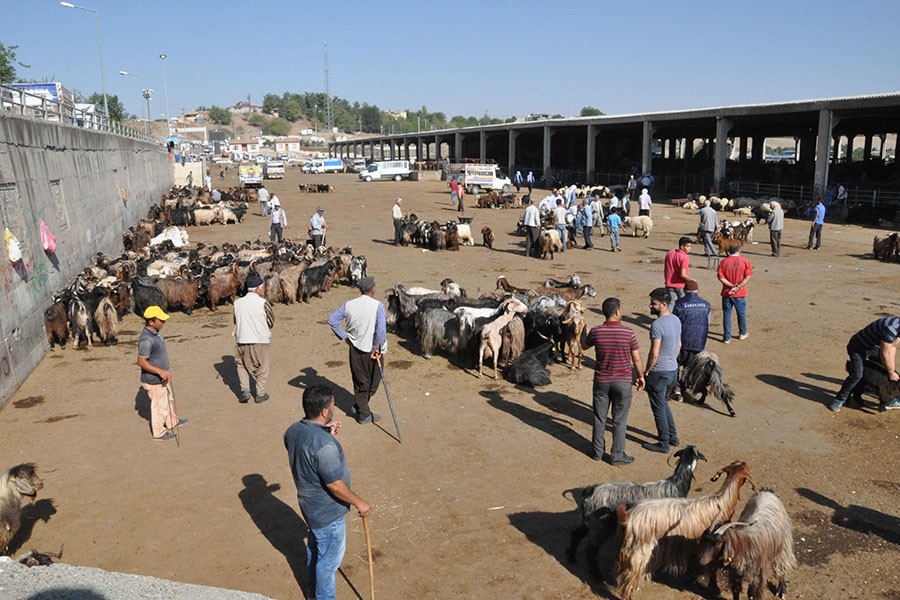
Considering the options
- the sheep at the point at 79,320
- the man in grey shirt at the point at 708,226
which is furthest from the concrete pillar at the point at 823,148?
the sheep at the point at 79,320

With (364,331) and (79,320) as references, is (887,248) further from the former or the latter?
(79,320)

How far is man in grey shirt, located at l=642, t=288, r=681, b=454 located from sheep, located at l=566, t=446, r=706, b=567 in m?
1.70

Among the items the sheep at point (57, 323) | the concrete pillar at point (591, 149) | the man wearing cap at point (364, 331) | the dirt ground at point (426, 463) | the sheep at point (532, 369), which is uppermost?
the concrete pillar at point (591, 149)

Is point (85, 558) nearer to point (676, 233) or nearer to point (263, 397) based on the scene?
point (263, 397)

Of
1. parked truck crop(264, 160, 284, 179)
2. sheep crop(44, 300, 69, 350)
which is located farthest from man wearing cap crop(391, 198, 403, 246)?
parked truck crop(264, 160, 284, 179)

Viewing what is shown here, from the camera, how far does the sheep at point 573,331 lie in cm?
987

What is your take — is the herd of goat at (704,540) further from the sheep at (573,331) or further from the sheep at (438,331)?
the sheep at (438,331)

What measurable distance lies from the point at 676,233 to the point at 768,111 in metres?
10.2

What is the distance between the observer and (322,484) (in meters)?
4.34

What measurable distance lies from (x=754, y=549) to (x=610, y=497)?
107 cm

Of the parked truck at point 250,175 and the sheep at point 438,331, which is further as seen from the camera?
the parked truck at point 250,175

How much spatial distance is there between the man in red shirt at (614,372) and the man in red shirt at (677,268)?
4319 millimetres

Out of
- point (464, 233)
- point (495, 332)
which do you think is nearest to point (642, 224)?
point (464, 233)

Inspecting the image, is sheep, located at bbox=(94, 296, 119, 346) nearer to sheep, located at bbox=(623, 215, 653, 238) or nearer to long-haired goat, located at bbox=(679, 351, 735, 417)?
long-haired goat, located at bbox=(679, 351, 735, 417)
